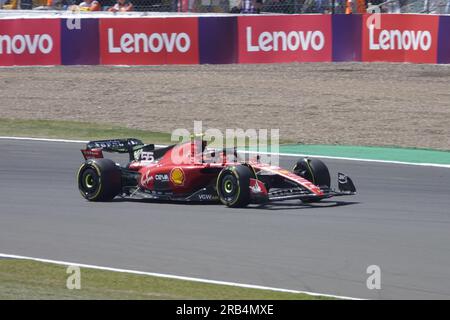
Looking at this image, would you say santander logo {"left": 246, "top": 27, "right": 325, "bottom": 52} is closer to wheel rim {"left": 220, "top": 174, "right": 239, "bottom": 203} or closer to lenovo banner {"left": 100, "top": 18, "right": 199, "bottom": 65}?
lenovo banner {"left": 100, "top": 18, "right": 199, "bottom": 65}

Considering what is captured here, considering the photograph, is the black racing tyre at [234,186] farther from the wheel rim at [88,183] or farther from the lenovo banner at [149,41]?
the lenovo banner at [149,41]

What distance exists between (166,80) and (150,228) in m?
13.4

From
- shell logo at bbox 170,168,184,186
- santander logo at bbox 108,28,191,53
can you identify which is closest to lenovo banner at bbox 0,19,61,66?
santander logo at bbox 108,28,191,53

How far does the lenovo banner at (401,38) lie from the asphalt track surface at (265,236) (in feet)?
33.6

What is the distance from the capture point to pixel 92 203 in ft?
40.9

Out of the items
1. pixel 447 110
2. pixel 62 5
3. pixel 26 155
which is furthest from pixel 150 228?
pixel 62 5

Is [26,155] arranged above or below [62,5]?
below

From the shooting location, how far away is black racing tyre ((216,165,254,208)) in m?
11.4

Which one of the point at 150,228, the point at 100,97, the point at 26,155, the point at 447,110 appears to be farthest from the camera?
the point at 100,97

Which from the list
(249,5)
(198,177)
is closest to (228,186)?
(198,177)

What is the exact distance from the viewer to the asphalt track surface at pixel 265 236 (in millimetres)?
8812

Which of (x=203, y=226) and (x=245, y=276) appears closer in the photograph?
(x=245, y=276)

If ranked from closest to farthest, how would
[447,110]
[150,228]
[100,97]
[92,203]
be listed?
[150,228]
[92,203]
[447,110]
[100,97]

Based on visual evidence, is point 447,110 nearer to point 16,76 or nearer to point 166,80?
point 166,80
